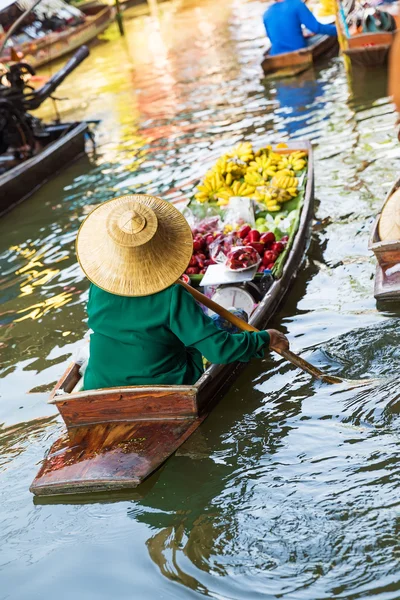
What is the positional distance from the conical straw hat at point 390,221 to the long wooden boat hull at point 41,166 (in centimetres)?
540

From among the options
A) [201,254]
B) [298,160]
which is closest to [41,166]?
[298,160]

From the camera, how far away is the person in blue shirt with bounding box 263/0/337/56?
38.0 ft

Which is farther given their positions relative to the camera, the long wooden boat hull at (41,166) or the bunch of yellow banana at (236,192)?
the long wooden boat hull at (41,166)

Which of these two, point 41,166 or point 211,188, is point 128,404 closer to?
point 211,188

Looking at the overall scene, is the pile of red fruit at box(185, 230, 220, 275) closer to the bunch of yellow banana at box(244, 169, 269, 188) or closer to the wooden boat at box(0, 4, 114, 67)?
the bunch of yellow banana at box(244, 169, 269, 188)

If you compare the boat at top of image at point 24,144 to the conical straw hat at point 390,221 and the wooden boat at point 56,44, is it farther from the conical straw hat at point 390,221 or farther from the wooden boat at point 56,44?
the wooden boat at point 56,44

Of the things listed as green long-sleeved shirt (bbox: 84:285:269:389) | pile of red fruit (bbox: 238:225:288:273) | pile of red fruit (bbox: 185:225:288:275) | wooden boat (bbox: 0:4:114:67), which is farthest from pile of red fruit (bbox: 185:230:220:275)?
wooden boat (bbox: 0:4:114:67)

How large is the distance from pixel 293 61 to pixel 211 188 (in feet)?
19.0

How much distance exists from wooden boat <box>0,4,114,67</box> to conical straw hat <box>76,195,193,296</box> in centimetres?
1544

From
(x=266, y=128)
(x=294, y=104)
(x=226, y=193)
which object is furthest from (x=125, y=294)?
(x=294, y=104)

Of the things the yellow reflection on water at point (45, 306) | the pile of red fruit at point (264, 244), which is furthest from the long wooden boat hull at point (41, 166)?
the pile of red fruit at point (264, 244)

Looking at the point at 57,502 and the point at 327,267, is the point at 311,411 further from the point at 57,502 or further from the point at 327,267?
the point at 327,267

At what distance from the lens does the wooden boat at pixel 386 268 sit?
207 inches

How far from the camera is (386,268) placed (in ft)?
17.9
